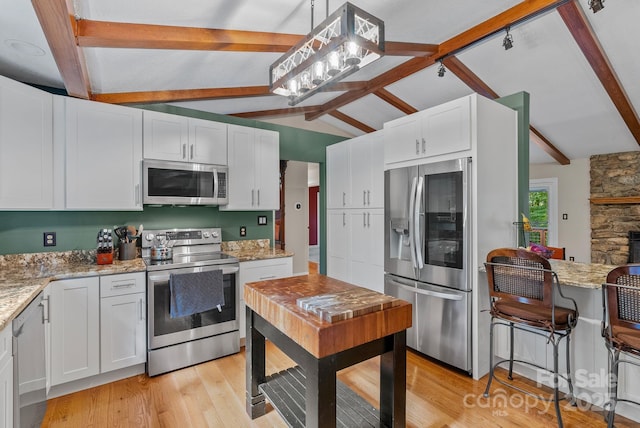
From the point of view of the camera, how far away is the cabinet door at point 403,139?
10.2 ft

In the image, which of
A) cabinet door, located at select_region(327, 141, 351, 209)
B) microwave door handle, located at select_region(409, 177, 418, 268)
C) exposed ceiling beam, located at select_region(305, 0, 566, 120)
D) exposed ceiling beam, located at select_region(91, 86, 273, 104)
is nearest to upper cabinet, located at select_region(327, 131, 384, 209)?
cabinet door, located at select_region(327, 141, 351, 209)

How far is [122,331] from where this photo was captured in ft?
8.46

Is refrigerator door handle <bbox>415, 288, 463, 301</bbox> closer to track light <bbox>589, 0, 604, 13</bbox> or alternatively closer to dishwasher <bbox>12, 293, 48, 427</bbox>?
track light <bbox>589, 0, 604, 13</bbox>

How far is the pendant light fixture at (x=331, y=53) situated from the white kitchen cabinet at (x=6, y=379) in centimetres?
190

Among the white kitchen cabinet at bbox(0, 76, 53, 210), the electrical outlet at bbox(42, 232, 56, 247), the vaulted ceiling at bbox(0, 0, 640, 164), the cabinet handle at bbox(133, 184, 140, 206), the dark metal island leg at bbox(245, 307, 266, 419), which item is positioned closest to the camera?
the vaulted ceiling at bbox(0, 0, 640, 164)

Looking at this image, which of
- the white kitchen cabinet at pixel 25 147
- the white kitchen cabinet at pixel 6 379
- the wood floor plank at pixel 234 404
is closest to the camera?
the white kitchen cabinet at pixel 6 379

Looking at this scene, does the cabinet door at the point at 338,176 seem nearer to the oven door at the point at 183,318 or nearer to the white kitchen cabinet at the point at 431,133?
the white kitchen cabinet at the point at 431,133

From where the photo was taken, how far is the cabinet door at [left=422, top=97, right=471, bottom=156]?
8.77 ft

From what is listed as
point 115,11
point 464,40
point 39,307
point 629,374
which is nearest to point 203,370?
point 39,307

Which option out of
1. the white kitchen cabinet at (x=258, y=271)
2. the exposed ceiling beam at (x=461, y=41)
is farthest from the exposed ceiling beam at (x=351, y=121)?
the white kitchen cabinet at (x=258, y=271)

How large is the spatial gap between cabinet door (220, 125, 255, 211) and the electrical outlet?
1.50 m

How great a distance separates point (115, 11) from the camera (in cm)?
181

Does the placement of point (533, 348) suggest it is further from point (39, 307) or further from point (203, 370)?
point (39, 307)

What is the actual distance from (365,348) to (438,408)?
1.27 metres
